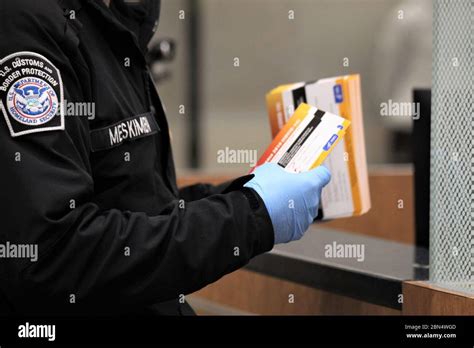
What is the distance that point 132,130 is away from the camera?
123cm

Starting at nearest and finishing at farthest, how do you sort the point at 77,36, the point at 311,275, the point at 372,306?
the point at 77,36
the point at 372,306
the point at 311,275

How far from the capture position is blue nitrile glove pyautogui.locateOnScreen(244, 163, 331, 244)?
3.91 ft

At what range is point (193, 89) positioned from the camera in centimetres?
513

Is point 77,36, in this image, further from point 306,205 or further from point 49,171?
point 306,205

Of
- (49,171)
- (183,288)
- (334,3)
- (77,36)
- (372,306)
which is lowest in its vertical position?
(372,306)

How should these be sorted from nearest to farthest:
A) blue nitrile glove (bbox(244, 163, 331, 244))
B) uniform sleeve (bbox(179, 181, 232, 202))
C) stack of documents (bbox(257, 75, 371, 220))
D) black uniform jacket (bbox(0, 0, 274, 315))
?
black uniform jacket (bbox(0, 0, 274, 315))
blue nitrile glove (bbox(244, 163, 331, 244))
stack of documents (bbox(257, 75, 371, 220))
uniform sleeve (bbox(179, 181, 232, 202))

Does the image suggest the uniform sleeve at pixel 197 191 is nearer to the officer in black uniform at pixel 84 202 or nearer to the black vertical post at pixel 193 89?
the officer in black uniform at pixel 84 202

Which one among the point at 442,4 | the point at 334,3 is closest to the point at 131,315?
the point at 442,4

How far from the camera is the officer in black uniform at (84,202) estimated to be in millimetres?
1061

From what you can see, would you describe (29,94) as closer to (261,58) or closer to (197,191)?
(197,191)

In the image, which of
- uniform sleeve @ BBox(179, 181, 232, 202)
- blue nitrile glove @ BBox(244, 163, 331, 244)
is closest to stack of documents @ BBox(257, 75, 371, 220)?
blue nitrile glove @ BBox(244, 163, 331, 244)

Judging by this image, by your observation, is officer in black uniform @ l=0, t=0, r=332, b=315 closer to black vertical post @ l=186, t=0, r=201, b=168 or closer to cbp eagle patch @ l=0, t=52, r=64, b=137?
cbp eagle patch @ l=0, t=52, r=64, b=137

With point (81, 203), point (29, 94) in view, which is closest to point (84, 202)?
point (81, 203)

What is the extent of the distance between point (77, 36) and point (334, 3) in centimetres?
422
